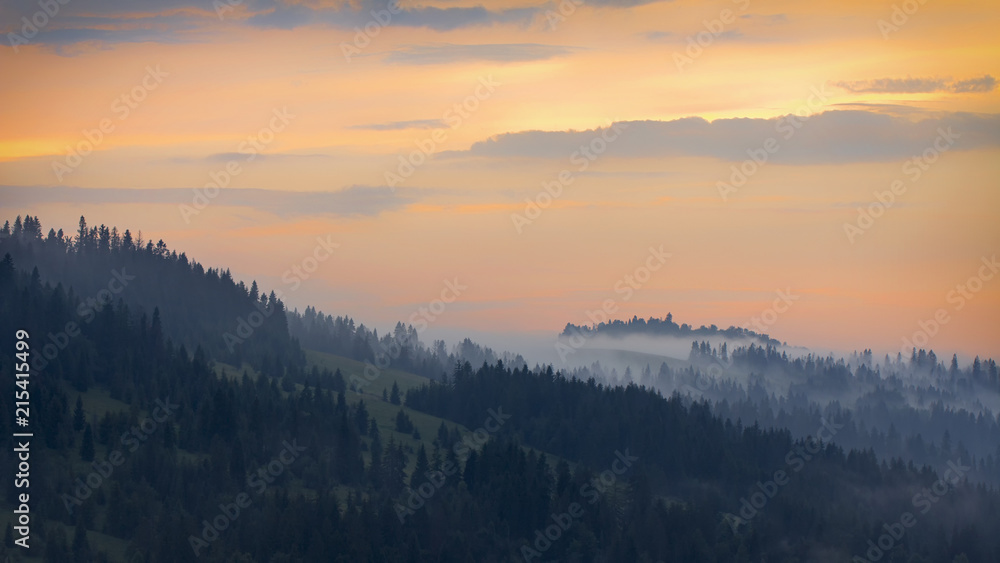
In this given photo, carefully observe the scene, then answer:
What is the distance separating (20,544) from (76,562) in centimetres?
904

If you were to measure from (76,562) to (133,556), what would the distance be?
8.68 metres

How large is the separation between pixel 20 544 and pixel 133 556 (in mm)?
17336

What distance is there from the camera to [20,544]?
190250mm

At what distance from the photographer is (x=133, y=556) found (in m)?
200

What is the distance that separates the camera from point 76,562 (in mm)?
195125
